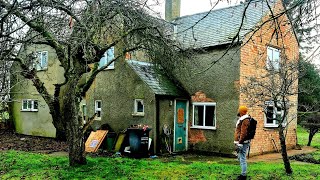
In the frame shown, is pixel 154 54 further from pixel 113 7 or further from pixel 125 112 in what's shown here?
pixel 125 112

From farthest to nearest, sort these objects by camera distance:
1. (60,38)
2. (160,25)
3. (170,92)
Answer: (170,92) < (160,25) < (60,38)

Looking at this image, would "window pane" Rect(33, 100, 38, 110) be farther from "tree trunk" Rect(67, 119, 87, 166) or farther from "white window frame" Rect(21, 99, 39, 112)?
"tree trunk" Rect(67, 119, 87, 166)

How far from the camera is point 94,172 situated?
10312 mm

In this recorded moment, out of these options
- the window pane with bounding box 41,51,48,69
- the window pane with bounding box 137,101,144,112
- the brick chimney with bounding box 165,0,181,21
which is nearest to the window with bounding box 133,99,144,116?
the window pane with bounding box 137,101,144,112

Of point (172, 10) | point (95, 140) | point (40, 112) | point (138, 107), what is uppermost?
point (172, 10)

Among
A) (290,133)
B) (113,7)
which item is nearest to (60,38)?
(113,7)

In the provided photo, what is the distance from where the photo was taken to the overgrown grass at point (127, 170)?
9914 millimetres

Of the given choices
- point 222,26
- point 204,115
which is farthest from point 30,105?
point 222,26

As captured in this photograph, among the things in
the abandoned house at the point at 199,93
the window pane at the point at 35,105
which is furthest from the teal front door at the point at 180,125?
the window pane at the point at 35,105

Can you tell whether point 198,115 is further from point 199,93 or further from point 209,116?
point 199,93

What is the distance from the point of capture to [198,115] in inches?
653

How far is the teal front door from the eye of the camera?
52.8 feet

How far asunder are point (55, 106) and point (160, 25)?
14.8 feet

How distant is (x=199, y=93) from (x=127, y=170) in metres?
6.73
